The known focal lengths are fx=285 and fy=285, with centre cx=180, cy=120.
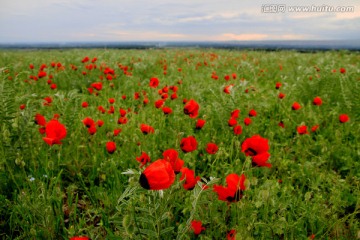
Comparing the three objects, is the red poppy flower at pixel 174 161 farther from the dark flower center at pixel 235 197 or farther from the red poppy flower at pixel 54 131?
the red poppy flower at pixel 54 131

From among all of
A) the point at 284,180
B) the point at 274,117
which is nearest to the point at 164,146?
the point at 284,180

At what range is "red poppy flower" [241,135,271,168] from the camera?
4.70ft


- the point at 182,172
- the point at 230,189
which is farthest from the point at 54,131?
the point at 230,189

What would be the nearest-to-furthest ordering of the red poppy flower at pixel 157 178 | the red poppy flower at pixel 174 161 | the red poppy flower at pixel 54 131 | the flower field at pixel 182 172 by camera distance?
the red poppy flower at pixel 157 178 → the red poppy flower at pixel 174 161 → the flower field at pixel 182 172 → the red poppy flower at pixel 54 131

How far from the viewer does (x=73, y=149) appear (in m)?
2.61

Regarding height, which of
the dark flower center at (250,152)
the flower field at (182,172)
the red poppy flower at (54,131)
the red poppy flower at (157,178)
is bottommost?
the flower field at (182,172)

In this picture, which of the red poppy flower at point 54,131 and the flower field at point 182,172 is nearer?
the flower field at point 182,172

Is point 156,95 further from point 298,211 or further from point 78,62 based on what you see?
point 78,62

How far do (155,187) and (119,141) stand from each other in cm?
217

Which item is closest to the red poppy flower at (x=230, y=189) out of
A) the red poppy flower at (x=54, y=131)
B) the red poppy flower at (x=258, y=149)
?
the red poppy flower at (x=258, y=149)

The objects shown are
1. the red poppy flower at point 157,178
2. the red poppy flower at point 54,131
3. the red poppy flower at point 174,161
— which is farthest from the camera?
the red poppy flower at point 54,131

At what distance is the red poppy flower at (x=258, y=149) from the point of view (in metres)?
1.43

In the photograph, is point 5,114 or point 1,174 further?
point 5,114

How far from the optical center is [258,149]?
1.46 metres
